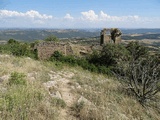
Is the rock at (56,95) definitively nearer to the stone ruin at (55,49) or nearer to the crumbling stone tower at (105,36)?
the stone ruin at (55,49)

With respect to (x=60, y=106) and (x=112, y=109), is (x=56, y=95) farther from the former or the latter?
(x=112, y=109)

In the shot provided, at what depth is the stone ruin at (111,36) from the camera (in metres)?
24.4

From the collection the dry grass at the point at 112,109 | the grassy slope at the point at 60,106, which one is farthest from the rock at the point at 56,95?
the dry grass at the point at 112,109

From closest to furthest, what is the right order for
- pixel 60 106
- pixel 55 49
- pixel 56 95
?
pixel 60 106 → pixel 56 95 → pixel 55 49

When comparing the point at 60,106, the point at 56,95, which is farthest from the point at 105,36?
the point at 60,106

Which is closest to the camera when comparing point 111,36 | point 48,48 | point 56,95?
point 56,95

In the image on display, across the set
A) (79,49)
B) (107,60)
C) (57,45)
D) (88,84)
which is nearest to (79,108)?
(88,84)

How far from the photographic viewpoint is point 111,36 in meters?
25.2

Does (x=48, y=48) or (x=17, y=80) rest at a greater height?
(x=17, y=80)

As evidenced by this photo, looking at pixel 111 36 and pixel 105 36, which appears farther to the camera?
pixel 111 36

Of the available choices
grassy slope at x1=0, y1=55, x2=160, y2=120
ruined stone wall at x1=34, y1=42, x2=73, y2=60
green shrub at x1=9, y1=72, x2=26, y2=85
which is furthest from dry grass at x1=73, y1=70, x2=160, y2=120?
ruined stone wall at x1=34, y1=42, x2=73, y2=60

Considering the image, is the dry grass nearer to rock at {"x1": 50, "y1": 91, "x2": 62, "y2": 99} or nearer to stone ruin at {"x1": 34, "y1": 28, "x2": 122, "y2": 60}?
rock at {"x1": 50, "y1": 91, "x2": 62, "y2": 99}

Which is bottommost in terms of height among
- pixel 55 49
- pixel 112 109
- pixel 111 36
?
pixel 55 49

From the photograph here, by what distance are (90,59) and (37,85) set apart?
40.9 ft
